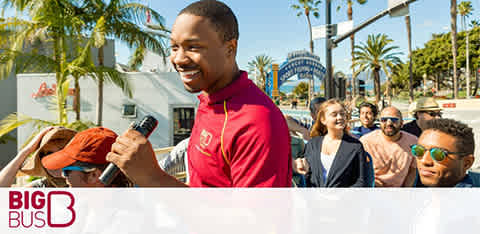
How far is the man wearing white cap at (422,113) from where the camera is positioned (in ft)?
12.7

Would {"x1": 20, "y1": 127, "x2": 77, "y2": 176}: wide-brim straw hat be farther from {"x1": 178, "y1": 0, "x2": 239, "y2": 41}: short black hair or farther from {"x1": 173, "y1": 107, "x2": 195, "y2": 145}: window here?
{"x1": 173, "y1": 107, "x2": 195, "y2": 145}: window

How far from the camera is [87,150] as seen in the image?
154 centimetres

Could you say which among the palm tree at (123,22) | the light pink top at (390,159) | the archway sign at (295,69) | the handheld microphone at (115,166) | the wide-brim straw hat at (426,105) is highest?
the palm tree at (123,22)

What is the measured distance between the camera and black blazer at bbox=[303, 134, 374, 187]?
252 centimetres

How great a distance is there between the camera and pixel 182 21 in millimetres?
1081

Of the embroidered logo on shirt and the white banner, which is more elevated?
the embroidered logo on shirt

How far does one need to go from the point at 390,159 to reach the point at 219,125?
8.68 feet

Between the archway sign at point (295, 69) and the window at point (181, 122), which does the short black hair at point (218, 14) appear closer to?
the archway sign at point (295, 69)

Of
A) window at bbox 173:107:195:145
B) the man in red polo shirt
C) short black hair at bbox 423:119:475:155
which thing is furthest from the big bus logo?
window at bbox 173:107:195:145

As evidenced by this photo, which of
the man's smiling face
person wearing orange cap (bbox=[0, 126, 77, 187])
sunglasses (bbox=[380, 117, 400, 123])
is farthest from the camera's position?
sunglasses (bbox=[380, 117, 400, 123])

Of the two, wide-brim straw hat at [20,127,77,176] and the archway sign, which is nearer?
wide-brim straw hat at [20,127,77,176]

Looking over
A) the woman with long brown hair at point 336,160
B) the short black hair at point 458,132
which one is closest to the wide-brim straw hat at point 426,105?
the woman with long brown hair at point 336,160

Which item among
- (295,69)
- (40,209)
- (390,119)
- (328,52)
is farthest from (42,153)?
(295,69)

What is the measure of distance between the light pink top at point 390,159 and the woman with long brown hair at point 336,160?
1.87 ft
